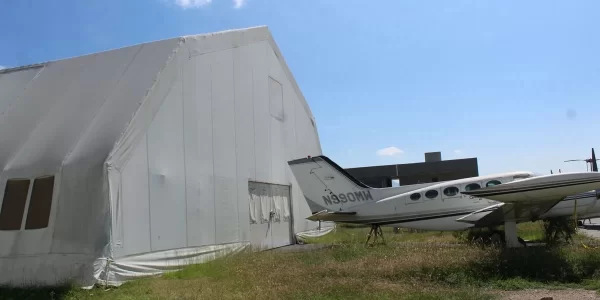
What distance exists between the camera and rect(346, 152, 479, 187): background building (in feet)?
159

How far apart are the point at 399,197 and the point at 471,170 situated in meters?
33.7

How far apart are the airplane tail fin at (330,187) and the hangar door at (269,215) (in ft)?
6.42

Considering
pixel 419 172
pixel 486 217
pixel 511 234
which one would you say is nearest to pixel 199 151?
pixel 486 217

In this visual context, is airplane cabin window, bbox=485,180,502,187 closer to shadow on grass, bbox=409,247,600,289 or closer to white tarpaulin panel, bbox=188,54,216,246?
shadow on grass, bbox=409,247,600,289

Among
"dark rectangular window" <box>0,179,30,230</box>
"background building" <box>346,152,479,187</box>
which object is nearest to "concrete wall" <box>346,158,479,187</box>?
"background building" <box>346,152,479,187</box>

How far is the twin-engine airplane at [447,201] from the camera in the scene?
12.7m

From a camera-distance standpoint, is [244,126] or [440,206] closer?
[440,206]

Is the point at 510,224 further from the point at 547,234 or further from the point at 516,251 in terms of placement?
the point at 516,251

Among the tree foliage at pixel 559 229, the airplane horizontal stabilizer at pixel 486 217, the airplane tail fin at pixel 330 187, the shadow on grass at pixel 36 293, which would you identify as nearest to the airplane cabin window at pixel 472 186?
the airplane horizontal stabilizer at pixel 486 217

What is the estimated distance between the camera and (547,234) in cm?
1598

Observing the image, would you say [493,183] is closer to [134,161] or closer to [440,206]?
[440,206]

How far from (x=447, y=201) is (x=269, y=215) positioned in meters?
7.18

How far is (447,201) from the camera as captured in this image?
656 inches

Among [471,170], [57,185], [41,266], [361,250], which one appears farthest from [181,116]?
[471,170]
